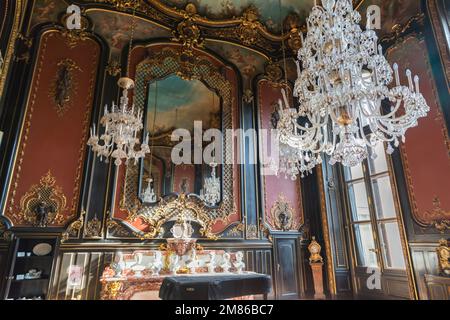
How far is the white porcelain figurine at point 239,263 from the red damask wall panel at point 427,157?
3.02m

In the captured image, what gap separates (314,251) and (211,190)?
251 cm

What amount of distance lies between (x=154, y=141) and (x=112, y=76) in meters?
1.53

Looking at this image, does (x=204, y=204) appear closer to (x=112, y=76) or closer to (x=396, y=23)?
(x=112, y=76)

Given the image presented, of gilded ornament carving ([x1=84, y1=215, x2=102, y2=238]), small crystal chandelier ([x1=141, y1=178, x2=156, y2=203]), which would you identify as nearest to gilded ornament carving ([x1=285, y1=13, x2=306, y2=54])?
small crystal chandelier ([x1=141, y1=178, x2=156, y2=203])

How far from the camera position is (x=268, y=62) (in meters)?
6.69

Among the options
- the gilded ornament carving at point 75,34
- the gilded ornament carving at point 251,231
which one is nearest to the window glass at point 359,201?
the gilded ornament carving at point 251,231

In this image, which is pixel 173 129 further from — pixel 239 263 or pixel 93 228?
pixel 239 263

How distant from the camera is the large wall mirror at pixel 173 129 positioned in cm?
501

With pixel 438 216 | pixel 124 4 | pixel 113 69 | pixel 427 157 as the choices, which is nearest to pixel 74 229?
pixel 113 69

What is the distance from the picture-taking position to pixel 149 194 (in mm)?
4871

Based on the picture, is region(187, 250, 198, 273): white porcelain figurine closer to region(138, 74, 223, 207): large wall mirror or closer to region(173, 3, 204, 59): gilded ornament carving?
region(138, 74, 223, 207): large wall mirror

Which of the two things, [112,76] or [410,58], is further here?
[112,76]

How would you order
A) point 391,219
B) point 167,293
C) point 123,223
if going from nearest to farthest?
point 167,293
point 123,223
point 391,219
